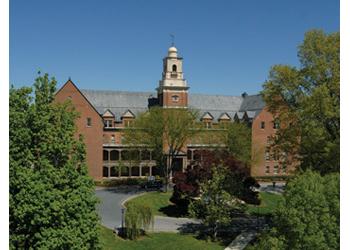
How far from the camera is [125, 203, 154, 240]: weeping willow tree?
1977cm

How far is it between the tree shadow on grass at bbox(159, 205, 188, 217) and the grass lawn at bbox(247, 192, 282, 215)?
4393 millimetres

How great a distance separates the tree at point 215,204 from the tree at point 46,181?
11.1 meters

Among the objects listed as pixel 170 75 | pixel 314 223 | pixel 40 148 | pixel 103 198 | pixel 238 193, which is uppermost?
pixel 170 75

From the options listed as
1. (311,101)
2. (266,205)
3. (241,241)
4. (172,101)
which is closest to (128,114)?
(172,101)

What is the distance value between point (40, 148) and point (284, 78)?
13.6m

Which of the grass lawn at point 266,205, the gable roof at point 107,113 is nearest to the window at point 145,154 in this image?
the gable roof at point 107,113

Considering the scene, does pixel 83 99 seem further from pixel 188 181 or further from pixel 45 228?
pixel 45 228

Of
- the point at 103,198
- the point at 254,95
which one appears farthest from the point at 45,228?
the point at 254,95

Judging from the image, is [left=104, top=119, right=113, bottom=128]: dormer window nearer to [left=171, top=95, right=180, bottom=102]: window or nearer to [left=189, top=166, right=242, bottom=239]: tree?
[left=171, top=95, right=180, bottom=102]: window

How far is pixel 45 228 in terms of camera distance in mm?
8375

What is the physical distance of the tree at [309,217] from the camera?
8852mm

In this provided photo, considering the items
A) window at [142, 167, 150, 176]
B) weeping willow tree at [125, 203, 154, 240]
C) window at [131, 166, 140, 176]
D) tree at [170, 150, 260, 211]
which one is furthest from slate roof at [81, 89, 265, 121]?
weeping willow tree at [125, 203, 154, 240]

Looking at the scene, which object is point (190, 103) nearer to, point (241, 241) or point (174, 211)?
point (174, 211)

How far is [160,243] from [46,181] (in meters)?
11.6
